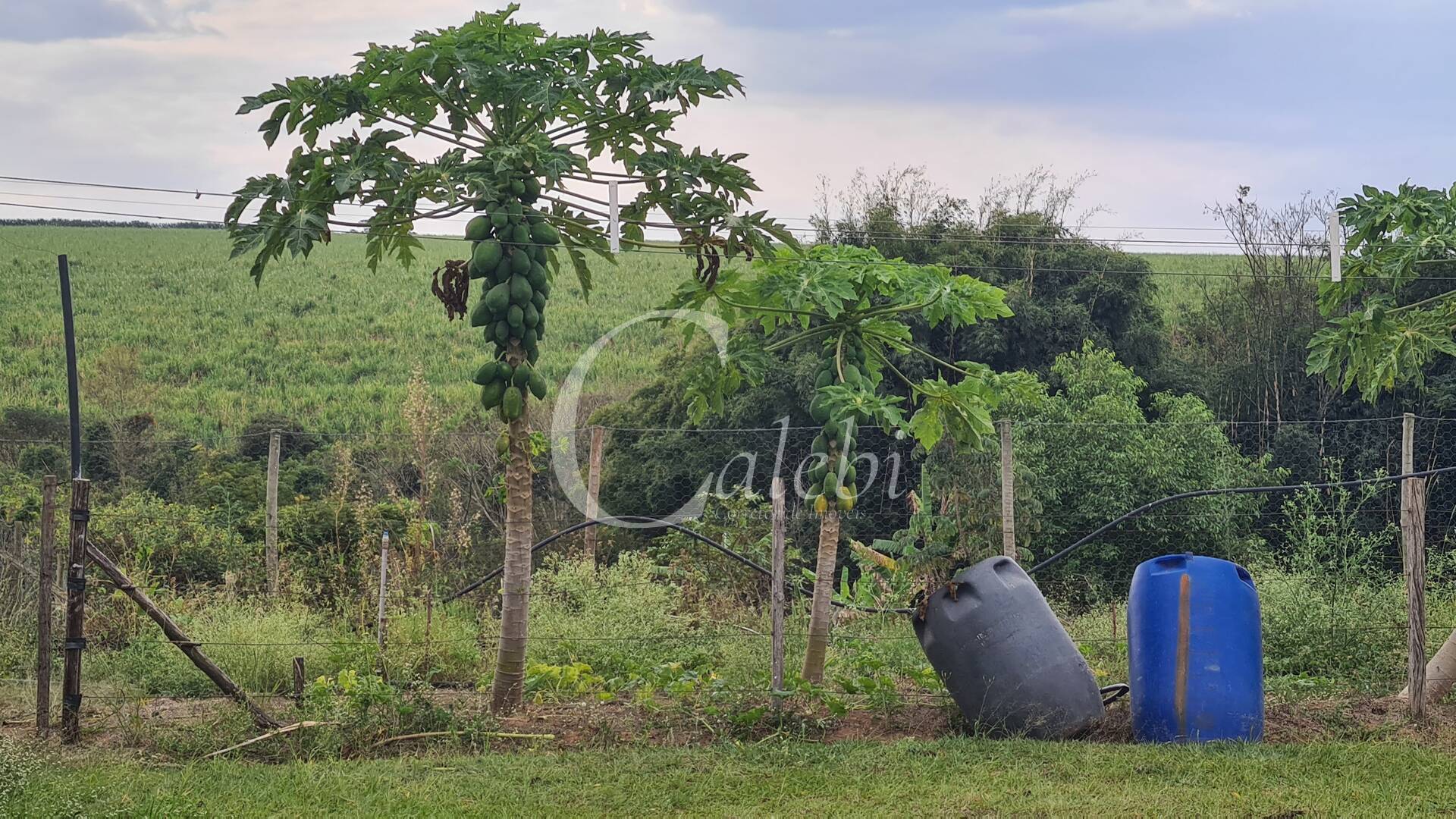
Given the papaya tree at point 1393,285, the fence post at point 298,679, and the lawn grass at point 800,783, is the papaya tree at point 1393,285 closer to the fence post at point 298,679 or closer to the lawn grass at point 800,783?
the lawn grass at point 800,783

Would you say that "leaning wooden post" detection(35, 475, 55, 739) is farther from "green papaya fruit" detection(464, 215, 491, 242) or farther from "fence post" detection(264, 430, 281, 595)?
"fence post" detection(264, 430, 281, 595)

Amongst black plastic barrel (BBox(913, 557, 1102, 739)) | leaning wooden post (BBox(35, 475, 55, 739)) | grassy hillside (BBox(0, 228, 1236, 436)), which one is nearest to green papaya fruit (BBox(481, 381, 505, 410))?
leaning wooden post (BBox(35, 475, 55, 739))

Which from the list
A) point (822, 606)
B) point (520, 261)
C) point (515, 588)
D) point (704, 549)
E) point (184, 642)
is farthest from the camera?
point (704, 549)

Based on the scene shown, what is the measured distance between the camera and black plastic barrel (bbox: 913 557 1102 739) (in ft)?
21.0

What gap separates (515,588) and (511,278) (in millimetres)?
1706

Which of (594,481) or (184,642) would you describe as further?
(594,481)

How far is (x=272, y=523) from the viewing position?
1030 cm

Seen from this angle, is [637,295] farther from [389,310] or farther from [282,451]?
[282,451]

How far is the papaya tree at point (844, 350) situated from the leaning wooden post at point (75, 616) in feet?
11.0

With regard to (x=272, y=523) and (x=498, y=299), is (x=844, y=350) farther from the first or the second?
(x=272, y=523)

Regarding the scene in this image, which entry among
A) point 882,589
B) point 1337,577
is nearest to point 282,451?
point 882,589

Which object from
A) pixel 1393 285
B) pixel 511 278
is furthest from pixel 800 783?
pixel 1393 285

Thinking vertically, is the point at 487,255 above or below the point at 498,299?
above

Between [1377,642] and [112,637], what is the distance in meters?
8.83
